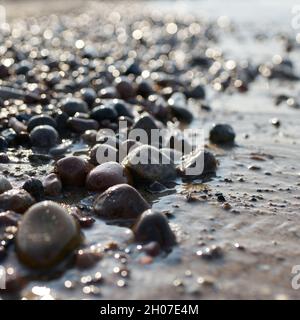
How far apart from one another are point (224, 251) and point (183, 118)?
10.1ft

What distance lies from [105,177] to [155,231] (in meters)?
0.78

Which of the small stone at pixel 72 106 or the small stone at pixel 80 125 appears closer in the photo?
the small stone at pixel 80 125

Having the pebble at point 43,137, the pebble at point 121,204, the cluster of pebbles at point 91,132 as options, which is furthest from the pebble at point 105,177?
the pebble at point 43,137

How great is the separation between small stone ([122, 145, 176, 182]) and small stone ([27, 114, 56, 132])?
3.86 ft

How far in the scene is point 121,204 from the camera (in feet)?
9.71

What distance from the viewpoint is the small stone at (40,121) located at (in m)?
4.38

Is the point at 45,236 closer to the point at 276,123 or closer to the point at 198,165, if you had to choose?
the point at 198,165

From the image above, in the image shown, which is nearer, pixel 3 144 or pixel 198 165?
pixel 198 165

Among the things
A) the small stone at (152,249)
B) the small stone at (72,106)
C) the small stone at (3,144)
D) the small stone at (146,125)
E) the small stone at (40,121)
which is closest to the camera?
the small stone at (152,249)

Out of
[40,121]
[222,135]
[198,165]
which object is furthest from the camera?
[222,135]

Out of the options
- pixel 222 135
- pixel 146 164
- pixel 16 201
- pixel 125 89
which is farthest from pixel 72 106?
pixel 16 201

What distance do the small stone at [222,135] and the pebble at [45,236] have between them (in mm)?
2472

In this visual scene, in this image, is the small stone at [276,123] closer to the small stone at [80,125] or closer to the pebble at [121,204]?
the small stone at [80,125]
